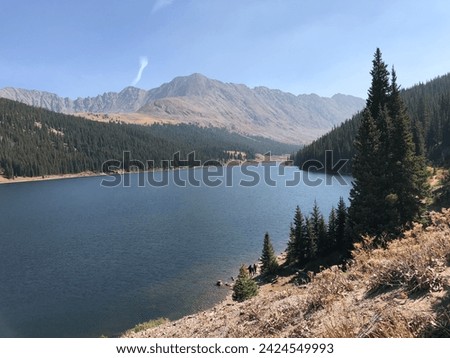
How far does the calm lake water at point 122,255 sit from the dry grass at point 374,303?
27579 mm

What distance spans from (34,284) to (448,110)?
13551 cm

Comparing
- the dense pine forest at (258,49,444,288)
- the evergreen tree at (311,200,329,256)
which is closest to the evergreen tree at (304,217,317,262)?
the evergreen tree at (311,200,329,256)

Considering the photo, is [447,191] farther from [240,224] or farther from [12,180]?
[12,180]

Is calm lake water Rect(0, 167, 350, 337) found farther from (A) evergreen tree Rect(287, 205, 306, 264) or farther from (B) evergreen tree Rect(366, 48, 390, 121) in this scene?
(B) evergreen tree Rect(366, 48, 390, 121)

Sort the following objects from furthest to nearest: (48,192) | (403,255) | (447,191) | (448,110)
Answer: (48,192) → (448,110) → (447,191) → (403,255)

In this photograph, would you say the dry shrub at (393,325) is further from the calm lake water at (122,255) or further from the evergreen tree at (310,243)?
the evergreen tree at (310,243)

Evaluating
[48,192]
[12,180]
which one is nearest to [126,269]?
[48,192]

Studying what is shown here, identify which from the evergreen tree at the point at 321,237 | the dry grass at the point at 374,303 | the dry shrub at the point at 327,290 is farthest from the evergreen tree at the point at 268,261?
the dry shrub at the point at 327,290

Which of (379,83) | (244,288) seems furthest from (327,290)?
(379,83)

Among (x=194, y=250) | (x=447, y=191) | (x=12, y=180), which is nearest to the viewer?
(x=447, y=191)

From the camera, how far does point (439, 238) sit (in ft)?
32.0

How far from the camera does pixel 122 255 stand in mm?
55625

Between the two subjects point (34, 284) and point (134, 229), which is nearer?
point (34, 284)

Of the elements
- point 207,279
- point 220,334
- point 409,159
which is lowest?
point 207,279
